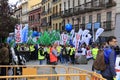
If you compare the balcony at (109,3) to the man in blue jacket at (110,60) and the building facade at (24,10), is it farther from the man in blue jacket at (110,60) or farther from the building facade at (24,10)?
the building facade at (24,10)

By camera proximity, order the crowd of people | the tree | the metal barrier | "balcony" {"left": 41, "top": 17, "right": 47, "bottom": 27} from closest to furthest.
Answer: the metal barrier, the crowd of people, the tree, "balcony" {"left": 41, "top": 17, "right": 47, "bottom": 27}

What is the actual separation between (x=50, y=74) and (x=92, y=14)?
39.8 meters

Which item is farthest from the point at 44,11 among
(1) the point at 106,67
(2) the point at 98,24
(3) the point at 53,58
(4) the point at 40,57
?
(1) the point at 106,67

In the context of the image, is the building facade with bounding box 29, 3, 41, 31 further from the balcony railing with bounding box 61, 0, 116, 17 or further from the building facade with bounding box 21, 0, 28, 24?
the balcony railing with bounding box 61, 0, 116, 17

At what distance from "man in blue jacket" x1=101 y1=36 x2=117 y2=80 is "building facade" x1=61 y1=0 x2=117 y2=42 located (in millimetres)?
27573

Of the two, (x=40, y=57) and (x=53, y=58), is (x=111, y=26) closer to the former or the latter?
(x=40, y=57)

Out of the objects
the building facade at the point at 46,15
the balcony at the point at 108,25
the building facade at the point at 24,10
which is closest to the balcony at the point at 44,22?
the building facade at the point at 46,15

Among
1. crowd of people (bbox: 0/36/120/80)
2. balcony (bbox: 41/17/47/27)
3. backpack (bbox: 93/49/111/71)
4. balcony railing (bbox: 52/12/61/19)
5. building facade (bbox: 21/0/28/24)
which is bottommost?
crowd of people (bbox: 0/36/120/80)

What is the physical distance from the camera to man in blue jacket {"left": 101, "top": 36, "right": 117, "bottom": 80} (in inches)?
376

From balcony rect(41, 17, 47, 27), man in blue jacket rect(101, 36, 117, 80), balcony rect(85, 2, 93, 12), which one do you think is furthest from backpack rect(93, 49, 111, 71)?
balcony rect(41, 17, 47, 27)

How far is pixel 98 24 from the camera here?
45000 mm

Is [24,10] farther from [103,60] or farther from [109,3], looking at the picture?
[103,60]

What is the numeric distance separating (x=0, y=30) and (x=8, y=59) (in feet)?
9.47

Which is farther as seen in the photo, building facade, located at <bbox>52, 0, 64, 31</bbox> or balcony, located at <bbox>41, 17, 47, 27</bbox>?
balcony, located at <bbox>41, 17, 47, 27</bbox>
